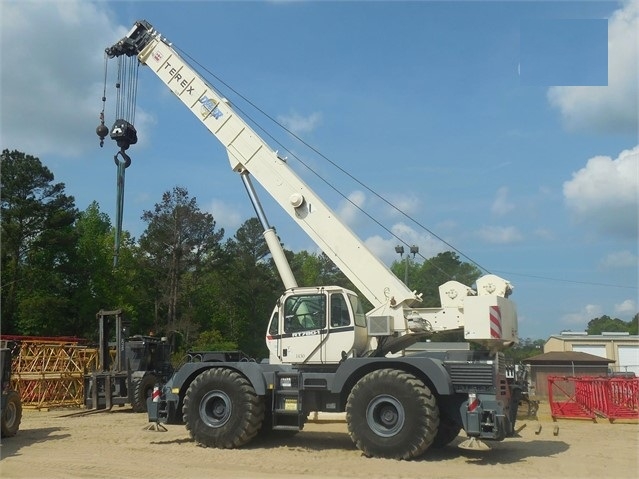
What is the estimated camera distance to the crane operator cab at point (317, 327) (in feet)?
42.4

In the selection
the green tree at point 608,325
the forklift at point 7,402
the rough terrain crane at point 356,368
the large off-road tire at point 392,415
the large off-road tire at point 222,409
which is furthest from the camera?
the green tree at point 608,325

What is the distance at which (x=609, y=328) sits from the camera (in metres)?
116

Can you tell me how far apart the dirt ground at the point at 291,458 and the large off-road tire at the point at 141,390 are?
5.81 m

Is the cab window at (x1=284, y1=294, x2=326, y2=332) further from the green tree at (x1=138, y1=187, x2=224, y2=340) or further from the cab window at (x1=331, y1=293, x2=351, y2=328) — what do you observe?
the green tree at (x1=138, y1=187, x2=224, y2=340)

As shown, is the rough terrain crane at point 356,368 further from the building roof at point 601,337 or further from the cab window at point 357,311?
the building roof at point 601,337

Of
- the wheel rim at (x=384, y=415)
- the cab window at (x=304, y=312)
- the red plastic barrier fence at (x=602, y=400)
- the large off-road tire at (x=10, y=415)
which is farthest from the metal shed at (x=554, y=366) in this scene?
the large off-road tire at (x=10, y=415)

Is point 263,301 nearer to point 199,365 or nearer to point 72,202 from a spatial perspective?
point 72,202

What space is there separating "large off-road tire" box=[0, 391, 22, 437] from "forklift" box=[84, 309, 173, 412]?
690 cm

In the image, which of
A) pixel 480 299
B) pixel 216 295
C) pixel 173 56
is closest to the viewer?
pixel 480 299

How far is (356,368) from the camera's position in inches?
477

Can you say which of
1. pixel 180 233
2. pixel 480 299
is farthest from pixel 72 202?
pixel 480 299

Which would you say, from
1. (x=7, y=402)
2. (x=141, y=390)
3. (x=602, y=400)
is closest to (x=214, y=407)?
(x=7, y=402)

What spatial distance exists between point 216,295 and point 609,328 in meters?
81.6

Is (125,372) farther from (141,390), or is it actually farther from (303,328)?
(303,328)
